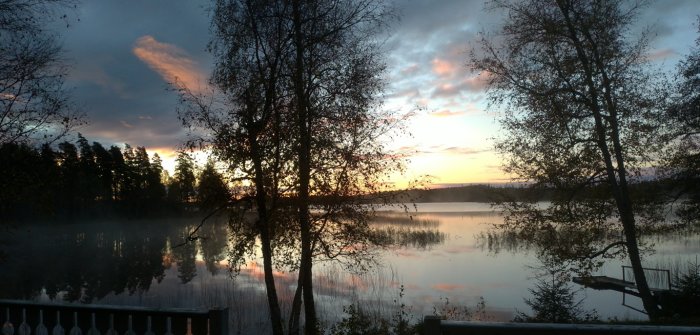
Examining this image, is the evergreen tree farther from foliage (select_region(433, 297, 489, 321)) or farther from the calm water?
foliage (select_region(433, 297, 489, 321))

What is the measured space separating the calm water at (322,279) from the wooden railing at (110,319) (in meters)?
6.35

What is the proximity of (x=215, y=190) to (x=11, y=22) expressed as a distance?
4.47m

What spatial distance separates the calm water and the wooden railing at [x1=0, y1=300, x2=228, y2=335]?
635 cm

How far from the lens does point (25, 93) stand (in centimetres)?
862

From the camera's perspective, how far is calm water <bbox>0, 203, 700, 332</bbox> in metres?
19.3

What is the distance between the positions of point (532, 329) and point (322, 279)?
19.0 meters

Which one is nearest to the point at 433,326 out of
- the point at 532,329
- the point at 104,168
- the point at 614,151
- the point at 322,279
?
the point at 532,329

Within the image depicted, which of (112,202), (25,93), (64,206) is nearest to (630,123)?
(25,93)

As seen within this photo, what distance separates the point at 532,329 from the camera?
170 inches

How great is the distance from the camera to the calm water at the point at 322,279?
19312 mm

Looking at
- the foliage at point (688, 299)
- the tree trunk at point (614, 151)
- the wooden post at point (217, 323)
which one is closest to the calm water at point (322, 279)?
the foliage at point (688, 299)

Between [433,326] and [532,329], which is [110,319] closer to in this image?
[433,326]

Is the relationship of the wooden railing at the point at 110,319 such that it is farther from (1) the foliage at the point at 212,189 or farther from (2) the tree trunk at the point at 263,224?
(1) the foliage at the point at 212,189

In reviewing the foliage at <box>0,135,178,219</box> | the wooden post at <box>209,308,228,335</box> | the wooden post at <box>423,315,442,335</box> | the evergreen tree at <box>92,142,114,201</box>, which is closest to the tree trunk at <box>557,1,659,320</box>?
the wooden post at <box>423,315,442,335</box>
